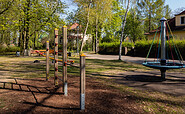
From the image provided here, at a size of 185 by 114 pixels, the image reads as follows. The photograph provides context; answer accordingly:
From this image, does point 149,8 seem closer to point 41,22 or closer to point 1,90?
point 41,22

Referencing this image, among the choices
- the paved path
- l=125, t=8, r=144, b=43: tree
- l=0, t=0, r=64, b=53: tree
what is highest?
l=125, t=8, r=144, b=43: tree

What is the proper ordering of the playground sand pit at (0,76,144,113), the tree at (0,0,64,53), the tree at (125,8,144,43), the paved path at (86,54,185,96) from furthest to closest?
the tree at (125,8,144,43), the tree at (0,0,64,53), the paved path at (86,54,185,96), the playground sand pit at (0,76,144,113)

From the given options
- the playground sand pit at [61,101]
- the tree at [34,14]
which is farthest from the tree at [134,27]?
the playground sand pit at [61,101]

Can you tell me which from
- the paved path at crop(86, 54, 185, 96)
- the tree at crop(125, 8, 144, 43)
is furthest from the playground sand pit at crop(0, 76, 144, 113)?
the tree at crop(125, 8, 144, 43)

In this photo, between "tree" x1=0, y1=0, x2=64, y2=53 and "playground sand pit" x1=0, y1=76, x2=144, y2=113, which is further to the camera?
"tree" x1=0, y1=0, x2=64, y2=53

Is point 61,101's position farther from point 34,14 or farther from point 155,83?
point 34,14

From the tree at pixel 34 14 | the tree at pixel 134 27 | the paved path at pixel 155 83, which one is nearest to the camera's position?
the paved path at pixel 155 83

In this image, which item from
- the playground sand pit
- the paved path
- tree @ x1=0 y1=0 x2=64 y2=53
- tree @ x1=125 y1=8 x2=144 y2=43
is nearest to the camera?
the playground sand pit

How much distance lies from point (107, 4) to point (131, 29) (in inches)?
1271

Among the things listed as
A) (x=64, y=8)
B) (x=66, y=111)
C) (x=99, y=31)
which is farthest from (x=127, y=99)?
(x=99, y=31)

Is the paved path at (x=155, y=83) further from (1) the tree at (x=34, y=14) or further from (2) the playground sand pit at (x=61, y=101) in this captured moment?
(1) the tree at (x=34, y=14)

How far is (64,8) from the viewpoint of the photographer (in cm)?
2455

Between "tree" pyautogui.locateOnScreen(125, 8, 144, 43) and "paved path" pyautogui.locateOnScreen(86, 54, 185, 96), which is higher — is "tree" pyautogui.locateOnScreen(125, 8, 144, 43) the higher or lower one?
the higher one

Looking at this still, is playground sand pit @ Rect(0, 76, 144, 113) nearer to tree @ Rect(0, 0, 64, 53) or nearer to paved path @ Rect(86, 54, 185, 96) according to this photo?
paved path @ Rect(86, 54, 185, 96)
